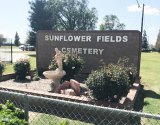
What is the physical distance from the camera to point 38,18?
4125cm

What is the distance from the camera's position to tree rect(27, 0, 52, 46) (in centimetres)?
4100

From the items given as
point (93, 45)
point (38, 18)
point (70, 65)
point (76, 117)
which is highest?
point (38, 18)

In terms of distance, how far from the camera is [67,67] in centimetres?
1296

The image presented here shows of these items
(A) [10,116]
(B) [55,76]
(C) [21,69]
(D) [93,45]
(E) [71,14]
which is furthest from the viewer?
(E) [71,14]

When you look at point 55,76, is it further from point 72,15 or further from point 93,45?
point 72,15

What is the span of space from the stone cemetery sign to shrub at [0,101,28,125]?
10.2 m

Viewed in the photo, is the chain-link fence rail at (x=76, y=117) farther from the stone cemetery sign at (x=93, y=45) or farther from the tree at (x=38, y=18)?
the tree at (x=38, y=18)

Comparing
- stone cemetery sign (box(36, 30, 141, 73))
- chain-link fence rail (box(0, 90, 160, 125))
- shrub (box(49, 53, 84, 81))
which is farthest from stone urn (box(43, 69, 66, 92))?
stone cemetery sign (box(36, 30, 141, 73))

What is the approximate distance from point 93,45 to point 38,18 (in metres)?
27.8

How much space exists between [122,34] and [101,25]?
65740 mm

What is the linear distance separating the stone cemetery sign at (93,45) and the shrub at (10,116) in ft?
33.5

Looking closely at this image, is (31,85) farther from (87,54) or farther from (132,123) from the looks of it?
(132,123)

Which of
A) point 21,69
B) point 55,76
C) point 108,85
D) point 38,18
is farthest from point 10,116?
point 38,18

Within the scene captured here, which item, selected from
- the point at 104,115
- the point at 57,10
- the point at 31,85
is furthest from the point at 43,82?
the point at 57,10
